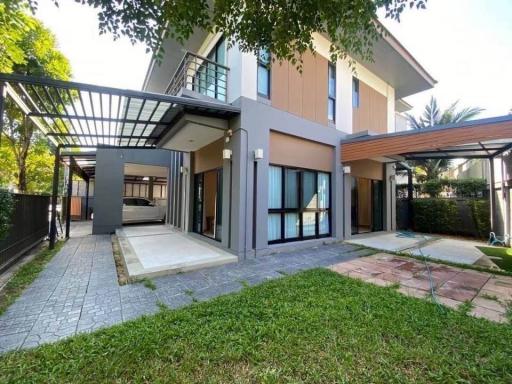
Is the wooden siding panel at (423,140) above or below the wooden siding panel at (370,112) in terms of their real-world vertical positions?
below

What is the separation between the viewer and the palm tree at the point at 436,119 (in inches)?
598

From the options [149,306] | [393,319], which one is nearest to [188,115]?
[149,306]

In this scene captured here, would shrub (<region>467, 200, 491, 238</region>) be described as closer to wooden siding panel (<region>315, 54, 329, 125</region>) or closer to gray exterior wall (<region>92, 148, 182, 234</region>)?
wooden siding panel (<region>315, 54, 329, 125</region>)

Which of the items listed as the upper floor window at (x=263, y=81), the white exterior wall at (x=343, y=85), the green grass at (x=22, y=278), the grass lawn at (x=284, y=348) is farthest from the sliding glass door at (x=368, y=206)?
the green grass at (x=22, y=278)

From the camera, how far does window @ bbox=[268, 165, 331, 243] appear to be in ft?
21.4

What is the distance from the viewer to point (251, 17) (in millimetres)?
3092

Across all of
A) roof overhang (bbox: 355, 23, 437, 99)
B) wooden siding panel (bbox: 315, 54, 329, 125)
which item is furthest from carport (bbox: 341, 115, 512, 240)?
roof overhang (bbox: 355, 23, 437, 99)

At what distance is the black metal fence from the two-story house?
12.2ft

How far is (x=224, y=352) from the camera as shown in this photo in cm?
226

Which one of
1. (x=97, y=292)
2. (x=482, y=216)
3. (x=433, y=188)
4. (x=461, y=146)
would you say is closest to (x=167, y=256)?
(x=97, y=292)

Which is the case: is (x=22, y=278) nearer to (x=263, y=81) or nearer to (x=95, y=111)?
(x=95, y=111)

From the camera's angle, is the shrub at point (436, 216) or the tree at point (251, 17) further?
the shrub at point (436, 216)

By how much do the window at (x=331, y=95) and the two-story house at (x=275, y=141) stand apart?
0.04m

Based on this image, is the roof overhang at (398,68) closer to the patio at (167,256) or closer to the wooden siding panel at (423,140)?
the wooden siding panel at (423,140)
